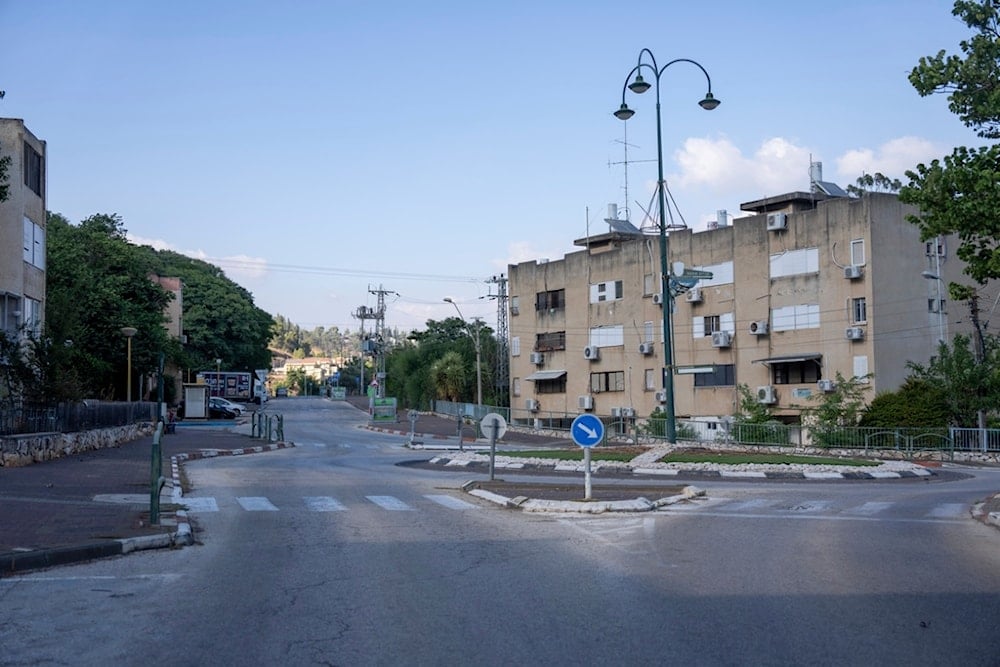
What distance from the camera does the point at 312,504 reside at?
59.5 feet

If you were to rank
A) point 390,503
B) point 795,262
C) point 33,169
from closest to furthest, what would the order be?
point 390,503 → point 33,169 → point 795,262

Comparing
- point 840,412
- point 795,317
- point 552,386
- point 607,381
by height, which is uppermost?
point 795,317

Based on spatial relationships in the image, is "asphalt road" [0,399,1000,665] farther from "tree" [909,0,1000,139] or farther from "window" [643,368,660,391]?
"window" [643,368,660,391]

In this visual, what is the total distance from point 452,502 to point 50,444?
48.7 feet

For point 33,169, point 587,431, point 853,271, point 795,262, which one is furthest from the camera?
point 795,262

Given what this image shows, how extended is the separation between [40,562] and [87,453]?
22.5 metres

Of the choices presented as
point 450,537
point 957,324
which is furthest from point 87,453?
point 957,324

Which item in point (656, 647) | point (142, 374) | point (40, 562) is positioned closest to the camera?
point (656, 647)

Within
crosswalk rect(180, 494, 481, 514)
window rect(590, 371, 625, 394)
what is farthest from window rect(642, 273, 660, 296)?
crosswalk rect(180, 494, 481, 514)

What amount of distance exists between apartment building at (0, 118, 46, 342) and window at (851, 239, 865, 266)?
34.8 meters

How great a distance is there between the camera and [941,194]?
13914 mm

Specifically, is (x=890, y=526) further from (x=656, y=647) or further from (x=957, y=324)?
(x=957, y=324)

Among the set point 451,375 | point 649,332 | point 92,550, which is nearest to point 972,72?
point 92,550

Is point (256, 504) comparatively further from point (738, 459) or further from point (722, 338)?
point (722, 338)
